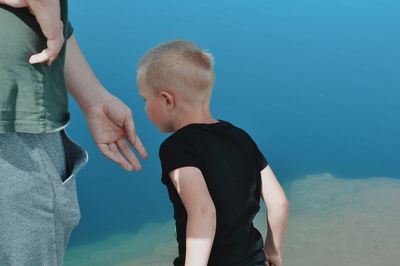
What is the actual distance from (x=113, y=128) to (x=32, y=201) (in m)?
0.38

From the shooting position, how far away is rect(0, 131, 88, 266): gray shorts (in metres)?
0.94

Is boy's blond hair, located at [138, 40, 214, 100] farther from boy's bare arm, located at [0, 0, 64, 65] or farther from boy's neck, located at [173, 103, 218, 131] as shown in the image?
boy's bare arm, located at [0, 0, 64, 65]

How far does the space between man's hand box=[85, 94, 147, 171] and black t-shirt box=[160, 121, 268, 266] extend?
10 cm

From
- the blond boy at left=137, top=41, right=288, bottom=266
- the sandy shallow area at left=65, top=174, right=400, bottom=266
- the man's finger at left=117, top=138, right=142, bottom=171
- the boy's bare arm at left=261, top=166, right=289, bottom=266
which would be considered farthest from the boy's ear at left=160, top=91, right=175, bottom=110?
the sandy shallow area at left=65, top=174, right=400, bottom=266

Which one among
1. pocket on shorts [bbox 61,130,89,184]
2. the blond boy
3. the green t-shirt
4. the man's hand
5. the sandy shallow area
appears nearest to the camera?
the green t-shirt

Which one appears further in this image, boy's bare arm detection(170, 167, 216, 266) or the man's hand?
the man's hand

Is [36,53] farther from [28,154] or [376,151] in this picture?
[376,151]

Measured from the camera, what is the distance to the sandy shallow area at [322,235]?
2830mm

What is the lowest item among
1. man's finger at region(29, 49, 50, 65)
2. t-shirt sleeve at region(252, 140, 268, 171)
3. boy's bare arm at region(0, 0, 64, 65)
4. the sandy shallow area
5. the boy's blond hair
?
the sandy shallow area

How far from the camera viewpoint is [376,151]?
3.75 meters

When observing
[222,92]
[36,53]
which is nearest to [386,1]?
[222,92]

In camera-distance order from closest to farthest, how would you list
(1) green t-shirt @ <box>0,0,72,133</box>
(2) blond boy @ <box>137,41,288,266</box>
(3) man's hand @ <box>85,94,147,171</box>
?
(1) green t-shirt @ <box>0,0,72,133</box>
(2) blond boy @ <box>137,41,288,266</box>
(3) man's hand @ <box>85,94,147,171</box>

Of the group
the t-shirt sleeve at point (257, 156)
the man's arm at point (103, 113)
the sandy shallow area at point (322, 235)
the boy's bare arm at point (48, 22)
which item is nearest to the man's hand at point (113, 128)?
the man's arm at point (103, 113)

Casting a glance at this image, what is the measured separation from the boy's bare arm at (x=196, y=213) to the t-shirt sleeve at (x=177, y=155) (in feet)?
0.04
